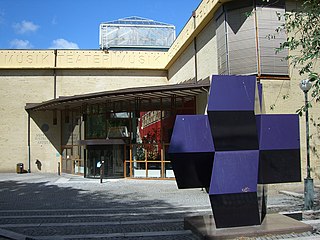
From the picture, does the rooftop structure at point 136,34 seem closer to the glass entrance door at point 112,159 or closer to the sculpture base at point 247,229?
the glass entrance door at point 112,159

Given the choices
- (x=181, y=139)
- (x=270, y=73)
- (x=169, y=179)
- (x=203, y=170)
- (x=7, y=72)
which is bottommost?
(x=169, y=179)

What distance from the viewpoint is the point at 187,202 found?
13.4m

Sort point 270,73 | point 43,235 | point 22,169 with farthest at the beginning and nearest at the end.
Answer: point 22,169 → point 270,73 → point 43,235

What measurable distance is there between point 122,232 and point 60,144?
73.1ft

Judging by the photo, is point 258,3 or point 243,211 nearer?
point 243,211

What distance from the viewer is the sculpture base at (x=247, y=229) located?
24.0 feet

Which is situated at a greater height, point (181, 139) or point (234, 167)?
point (181, 139)

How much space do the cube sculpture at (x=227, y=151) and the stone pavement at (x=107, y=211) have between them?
875mm

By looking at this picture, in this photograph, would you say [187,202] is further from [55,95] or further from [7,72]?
[7,72]

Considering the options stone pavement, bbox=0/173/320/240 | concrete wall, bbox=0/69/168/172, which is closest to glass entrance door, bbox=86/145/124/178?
stone pavement, bbox=0/173/320/240

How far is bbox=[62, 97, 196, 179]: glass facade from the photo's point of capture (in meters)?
22.7

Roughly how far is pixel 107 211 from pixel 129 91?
30.5 ft

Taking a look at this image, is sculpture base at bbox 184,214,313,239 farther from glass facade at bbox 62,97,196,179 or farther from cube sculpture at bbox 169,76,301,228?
glass facade at bbox 62,97,196,179

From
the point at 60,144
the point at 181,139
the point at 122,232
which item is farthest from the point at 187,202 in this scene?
the point at 60,144
